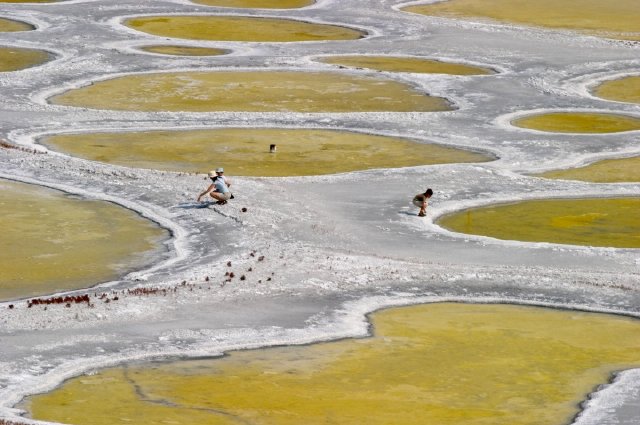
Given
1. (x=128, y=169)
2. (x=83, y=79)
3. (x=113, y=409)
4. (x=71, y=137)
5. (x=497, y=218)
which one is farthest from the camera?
(x=83, y=79)

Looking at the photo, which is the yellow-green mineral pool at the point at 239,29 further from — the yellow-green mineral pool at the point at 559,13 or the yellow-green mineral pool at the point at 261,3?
the yellow-green mineral pool at the point at 559,13

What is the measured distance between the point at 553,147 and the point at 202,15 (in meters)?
43.8

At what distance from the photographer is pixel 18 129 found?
2388 inches

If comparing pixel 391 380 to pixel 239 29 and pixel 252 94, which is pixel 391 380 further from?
pixel 239 29

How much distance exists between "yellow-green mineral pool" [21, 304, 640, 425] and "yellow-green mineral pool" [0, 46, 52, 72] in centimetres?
4644

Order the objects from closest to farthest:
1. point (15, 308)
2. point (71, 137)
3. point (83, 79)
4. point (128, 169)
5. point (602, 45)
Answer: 1. point (15, 308)
2. point (128, 169)
3. point (71, 137)
4. point (83, 79)
5. point (602, 45)

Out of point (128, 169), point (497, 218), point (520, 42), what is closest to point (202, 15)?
point (520, 42)

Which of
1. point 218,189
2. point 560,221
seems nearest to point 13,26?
point 218,189

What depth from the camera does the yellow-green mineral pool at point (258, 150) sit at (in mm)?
54750

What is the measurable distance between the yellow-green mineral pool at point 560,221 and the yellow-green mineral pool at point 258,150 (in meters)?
8.51

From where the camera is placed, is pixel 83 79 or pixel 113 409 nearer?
pixel 113 409

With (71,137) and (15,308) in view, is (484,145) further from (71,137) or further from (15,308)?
(15,308)

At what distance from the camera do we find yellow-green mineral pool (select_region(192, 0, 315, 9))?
10494cm

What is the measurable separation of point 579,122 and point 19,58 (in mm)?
30982
